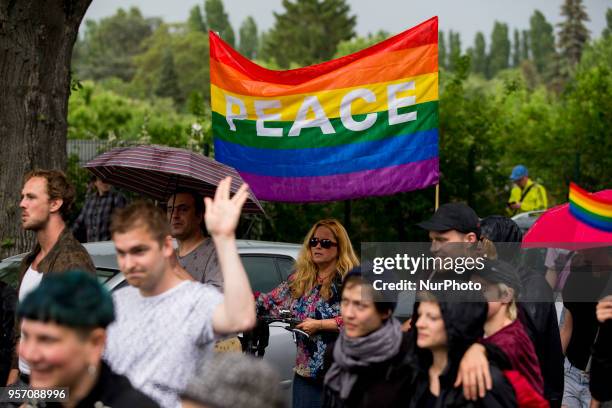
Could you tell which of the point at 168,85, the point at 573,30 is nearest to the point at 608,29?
the point at 573,30

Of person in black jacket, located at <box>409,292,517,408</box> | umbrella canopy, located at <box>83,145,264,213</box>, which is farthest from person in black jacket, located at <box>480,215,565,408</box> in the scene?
umbrella canopy, located at <box>83,145,264,213</box>

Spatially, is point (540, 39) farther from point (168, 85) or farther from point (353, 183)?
point (353, 183)

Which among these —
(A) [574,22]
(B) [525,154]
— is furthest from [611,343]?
(A) [574,22]

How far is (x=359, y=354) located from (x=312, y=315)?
1660mm

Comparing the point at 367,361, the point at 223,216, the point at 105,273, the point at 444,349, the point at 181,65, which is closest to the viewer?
the point at 223,216

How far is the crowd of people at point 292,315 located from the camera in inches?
A: 126

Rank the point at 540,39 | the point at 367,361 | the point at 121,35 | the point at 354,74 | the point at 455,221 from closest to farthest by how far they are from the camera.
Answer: the point at 367,361 < the point at 455,221 < the point at 354,74 < the point at 121,35 < the point at 540,39

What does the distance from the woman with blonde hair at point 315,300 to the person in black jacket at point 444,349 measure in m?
1.61

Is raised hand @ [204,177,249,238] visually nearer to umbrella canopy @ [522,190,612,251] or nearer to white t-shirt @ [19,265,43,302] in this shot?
white t-shirt @ [19,265,43,302]

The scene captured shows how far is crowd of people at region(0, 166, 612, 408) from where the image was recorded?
320 cm

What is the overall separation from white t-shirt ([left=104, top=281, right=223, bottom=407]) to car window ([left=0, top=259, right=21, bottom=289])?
3.36 metres

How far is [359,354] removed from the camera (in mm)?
4363

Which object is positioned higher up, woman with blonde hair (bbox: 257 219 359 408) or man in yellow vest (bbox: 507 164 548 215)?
man in yellow vest (bbox: 507 164 548 215)

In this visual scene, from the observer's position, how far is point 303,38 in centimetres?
10444
